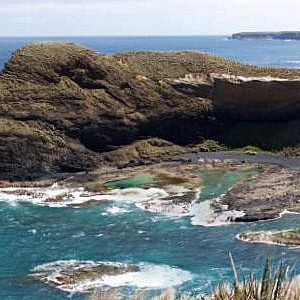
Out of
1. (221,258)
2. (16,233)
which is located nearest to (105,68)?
(16,233)

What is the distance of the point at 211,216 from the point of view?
186 ft

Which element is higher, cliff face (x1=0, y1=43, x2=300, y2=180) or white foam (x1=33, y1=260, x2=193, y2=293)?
cliff face (x1=0, y1=43, x2=300, y2=180)

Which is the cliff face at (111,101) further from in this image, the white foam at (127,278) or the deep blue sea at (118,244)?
the white foam at (127,278)

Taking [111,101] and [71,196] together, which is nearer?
[71,196]

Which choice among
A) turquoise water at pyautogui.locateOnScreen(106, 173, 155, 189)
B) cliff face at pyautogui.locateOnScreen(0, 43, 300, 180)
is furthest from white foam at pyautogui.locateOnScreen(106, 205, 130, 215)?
cliff face at pyautogui.locateOnScreen(0, 43, 300, 180)

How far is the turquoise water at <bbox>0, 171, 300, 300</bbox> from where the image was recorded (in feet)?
142

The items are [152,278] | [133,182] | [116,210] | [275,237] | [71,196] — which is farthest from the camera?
[133,182]

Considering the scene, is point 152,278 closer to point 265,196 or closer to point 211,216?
point 211,216

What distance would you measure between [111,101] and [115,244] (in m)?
32.9

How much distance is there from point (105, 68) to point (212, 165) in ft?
58.7

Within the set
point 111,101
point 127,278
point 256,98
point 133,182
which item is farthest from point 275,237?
point 111,101

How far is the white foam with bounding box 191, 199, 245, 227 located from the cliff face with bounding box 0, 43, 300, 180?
20.0 meters

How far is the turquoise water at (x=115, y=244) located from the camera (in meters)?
43.2

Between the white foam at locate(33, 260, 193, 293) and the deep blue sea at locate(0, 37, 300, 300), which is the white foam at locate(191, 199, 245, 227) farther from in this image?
the white foam at locate(33, 260, 193, 293)
